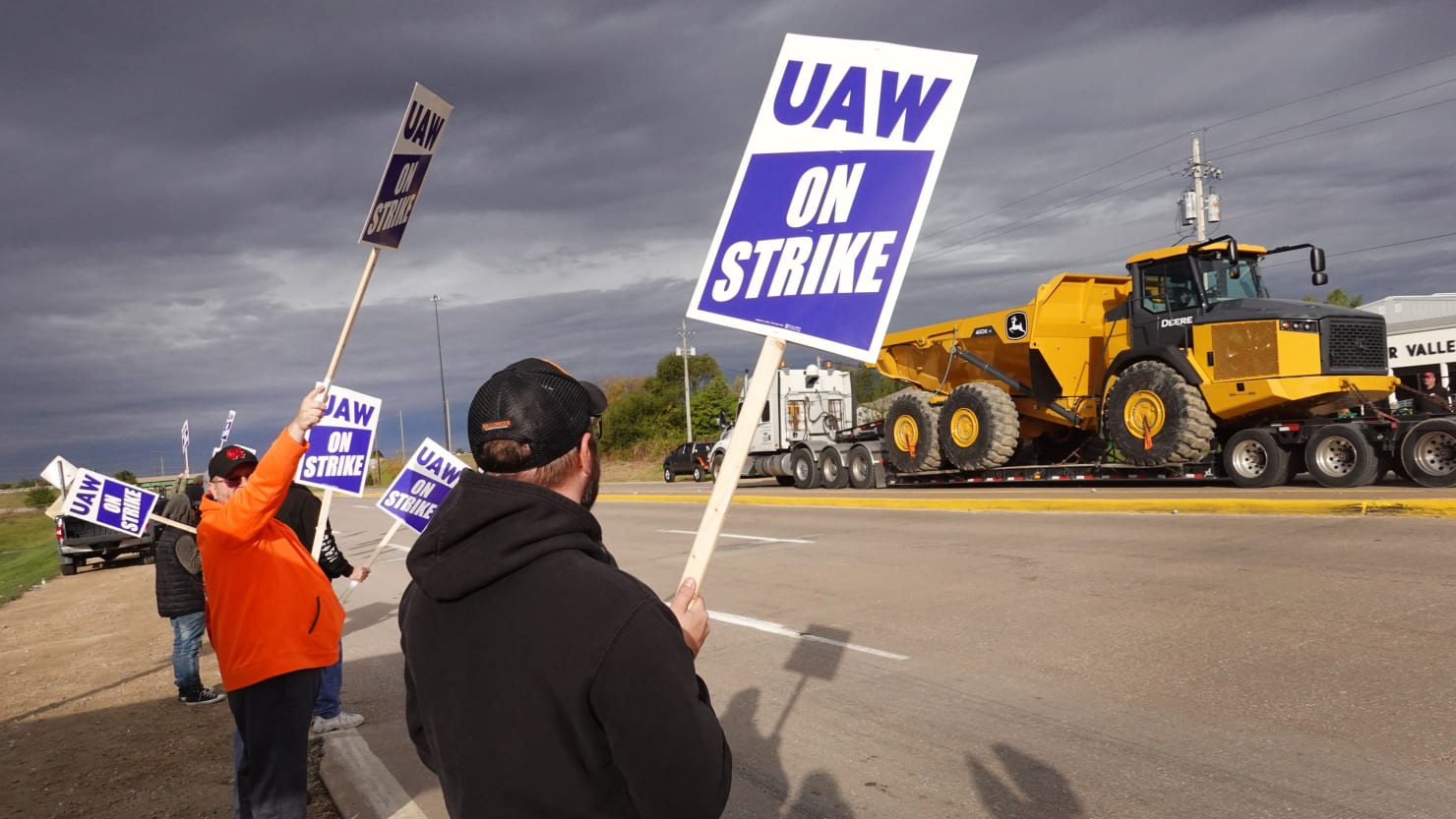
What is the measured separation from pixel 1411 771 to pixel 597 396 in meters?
4.14

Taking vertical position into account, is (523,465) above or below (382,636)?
above

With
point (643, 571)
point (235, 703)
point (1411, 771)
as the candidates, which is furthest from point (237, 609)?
point (643, 571)

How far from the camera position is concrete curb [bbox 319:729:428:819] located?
4.78m

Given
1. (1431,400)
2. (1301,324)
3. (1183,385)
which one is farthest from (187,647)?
(1431,400)

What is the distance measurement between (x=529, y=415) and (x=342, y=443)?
5840 mm

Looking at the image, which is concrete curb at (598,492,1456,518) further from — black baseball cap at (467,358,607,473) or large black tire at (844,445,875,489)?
black baseball cap at (467,358,607,473)

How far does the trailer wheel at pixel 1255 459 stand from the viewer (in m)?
15.6

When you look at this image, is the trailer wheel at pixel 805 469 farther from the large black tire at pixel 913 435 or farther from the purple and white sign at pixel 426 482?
the purple and white sign at pixel 426 482

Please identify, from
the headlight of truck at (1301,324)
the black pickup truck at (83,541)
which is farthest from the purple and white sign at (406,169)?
the black pickup truck at (83,541)

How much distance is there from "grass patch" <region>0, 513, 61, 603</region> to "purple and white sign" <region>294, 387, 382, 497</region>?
13.9 m

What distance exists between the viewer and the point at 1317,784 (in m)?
4.30

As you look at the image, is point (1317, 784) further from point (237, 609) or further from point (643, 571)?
point (643, 571)

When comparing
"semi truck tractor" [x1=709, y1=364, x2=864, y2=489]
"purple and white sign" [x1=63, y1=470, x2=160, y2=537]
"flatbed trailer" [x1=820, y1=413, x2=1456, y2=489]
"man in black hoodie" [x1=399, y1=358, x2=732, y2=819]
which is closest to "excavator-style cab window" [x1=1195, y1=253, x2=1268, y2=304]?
"flatbed trailer" [x1=820, y1=413, x2=1456, y2=489]

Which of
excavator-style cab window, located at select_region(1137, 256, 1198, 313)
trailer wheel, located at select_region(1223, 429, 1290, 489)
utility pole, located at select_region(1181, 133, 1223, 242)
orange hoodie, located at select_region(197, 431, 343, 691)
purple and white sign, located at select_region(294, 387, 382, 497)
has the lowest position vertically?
trailer wheel, located at select_region(1223, 429, 1290, 489)
